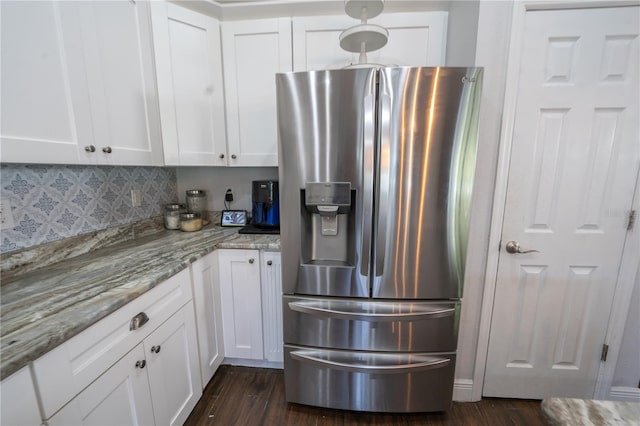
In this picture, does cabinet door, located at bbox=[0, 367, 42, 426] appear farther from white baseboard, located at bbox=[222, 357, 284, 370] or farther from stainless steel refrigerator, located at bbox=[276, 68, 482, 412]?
white baseboard, located at bbox=[222, 357, 284, 370]

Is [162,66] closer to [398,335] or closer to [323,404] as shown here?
[398,335]

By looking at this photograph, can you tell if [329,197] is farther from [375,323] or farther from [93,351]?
[93,351]

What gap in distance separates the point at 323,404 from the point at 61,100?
1843mm

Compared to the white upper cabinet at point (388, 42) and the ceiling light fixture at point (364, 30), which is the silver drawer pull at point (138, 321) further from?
the white upper cabinet at point (388, 42)

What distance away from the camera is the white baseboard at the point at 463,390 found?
1.45m

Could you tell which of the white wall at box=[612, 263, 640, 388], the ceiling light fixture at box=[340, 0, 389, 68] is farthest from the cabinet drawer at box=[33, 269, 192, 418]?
the white wall at box=[612, 263, 640, 388]

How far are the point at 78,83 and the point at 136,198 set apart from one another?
800 mm

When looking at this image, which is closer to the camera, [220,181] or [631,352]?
[631,352]

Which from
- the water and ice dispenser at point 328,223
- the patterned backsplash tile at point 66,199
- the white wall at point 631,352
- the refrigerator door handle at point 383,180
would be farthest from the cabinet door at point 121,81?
the white wall at point 631,352

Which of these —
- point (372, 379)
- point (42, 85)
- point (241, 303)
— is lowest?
point (372, 379)

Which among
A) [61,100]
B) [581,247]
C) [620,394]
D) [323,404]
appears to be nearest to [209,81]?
[61,100]

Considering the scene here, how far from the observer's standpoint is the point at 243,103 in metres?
1.68

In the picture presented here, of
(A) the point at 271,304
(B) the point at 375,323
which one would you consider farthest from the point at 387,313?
(A) the point at 271,304

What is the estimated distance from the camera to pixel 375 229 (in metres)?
1.15
